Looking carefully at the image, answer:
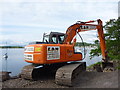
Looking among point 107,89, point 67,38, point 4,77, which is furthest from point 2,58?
point 107,89

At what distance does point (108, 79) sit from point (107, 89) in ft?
3.49

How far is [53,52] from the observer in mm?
5941

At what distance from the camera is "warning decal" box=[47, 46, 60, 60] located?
5.82 metres

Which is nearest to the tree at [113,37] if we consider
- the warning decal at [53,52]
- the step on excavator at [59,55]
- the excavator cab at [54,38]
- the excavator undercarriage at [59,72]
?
the step on excavator at [59,55]

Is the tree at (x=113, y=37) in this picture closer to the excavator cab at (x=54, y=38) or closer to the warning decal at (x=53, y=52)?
the excavator cab at (x=54, y=38)

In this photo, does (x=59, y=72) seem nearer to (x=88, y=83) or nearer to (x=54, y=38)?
(x=88, y=83)

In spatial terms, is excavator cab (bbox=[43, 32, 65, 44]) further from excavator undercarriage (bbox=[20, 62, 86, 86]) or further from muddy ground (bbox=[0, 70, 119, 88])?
muddy ground (bbox=[0, 70, 119, 88])

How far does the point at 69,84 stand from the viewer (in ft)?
17.8

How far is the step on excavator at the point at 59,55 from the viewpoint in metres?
5.71

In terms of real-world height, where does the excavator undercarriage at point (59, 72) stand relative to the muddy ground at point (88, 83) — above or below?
above

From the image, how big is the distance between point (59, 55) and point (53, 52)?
366 millimetres

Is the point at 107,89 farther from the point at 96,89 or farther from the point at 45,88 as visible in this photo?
the point at 45,88

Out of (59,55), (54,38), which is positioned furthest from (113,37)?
(59,55)

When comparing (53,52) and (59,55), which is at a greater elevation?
(53,52)
